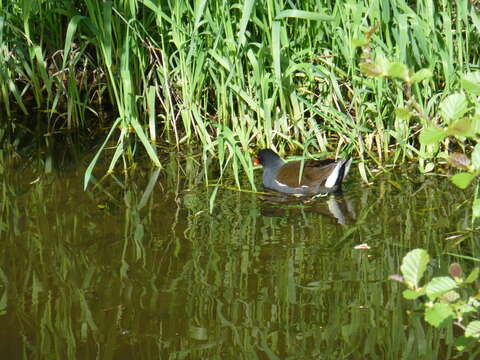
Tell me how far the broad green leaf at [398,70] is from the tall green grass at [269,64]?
2.58 m

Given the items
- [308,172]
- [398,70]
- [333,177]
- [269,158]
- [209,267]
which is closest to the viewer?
[398,70]

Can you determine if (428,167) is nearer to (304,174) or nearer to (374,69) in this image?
(304,174)

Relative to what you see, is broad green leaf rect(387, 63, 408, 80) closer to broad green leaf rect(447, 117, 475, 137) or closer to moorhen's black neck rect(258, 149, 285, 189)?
broad green leaf rect(447, 117, 475, 137)

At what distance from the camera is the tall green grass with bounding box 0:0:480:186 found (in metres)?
4.69

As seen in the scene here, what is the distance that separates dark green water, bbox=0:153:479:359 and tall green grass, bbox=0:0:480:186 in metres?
0.32

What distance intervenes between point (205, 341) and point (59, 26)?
10.3 ft

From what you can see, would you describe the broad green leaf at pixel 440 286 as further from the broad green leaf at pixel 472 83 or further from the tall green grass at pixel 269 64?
the tall green grass at pixel 269 64

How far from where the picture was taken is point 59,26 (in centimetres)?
560

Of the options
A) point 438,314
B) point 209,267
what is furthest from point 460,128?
point 209,267

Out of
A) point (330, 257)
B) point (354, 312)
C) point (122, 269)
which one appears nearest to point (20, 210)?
point (122, 269)

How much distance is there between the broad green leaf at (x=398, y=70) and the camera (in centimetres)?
190

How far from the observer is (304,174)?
15.5 ft

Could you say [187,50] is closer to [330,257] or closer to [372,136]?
[372,136]

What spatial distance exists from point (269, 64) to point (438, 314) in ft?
10.5
